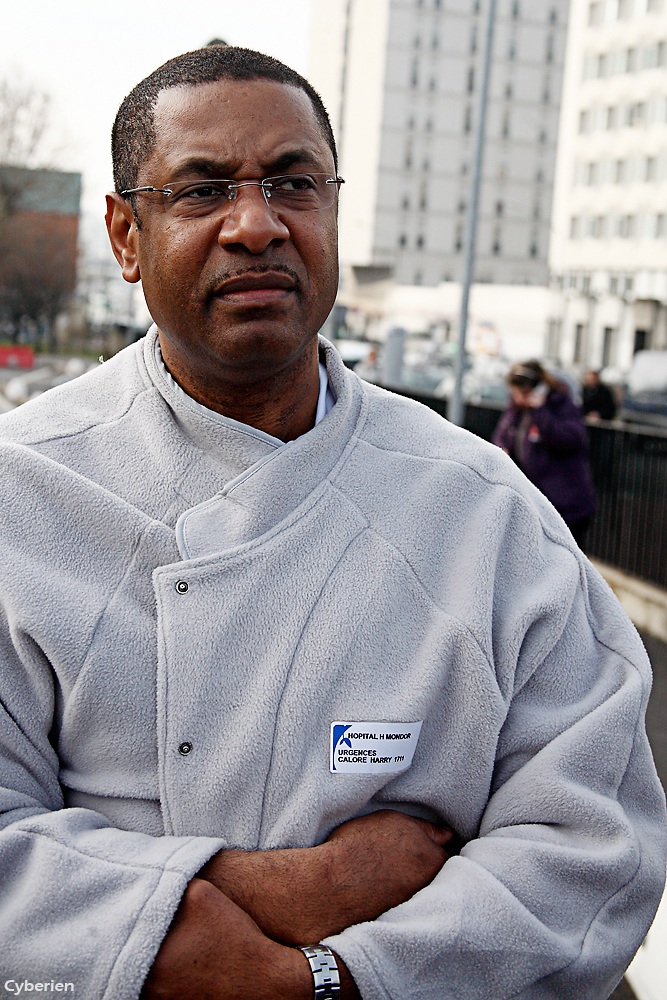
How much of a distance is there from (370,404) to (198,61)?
2.26 ft

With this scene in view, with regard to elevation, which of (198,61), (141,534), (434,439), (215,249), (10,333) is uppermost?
(10,333)

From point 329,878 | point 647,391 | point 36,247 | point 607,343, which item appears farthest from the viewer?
point 607,343

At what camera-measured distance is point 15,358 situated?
45938 millimetres

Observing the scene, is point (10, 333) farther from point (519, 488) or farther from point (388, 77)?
point (519, 488)

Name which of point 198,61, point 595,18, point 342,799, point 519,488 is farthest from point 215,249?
point 595,18

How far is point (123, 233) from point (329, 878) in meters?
1.21

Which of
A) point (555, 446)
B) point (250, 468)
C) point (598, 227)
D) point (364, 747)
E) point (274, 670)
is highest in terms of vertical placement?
point (598, 227)

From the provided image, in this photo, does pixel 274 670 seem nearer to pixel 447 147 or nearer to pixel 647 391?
pixel 647 391

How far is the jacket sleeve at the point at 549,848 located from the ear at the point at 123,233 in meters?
0.93

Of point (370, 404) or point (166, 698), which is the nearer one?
point (166, 698)

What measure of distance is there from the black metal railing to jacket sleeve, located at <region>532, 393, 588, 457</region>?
1.02m

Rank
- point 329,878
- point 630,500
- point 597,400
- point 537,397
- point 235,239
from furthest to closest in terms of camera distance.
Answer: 1. point 597,400
2. point 630,500
3. point 537,397
4. point 235,239
5. point 329,878

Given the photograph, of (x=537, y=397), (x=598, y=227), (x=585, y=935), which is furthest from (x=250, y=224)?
(x=598, y=227)

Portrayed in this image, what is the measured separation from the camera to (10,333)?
6366 cm
